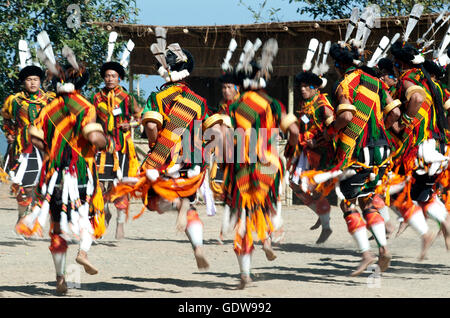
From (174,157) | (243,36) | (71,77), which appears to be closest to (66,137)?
(71,77)

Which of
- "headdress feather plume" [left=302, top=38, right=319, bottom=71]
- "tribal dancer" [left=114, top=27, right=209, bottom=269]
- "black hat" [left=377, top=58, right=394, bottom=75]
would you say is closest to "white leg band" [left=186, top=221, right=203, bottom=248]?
"tribal dancer" [left=114, top=27, right=209, bottom=269]

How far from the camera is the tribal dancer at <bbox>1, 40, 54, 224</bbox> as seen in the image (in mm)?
9633

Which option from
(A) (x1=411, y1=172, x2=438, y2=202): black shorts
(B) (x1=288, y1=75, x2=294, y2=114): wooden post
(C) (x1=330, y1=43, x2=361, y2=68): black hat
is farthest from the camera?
(B) (x1=288, y1=75, x2=294, y2=114): wooden post

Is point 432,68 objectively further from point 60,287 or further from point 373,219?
point 60,287

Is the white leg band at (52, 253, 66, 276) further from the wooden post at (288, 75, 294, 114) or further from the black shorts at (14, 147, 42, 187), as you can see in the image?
the wooden post at (288, 75, 294, 114)

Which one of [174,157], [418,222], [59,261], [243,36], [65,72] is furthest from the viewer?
[243,36]

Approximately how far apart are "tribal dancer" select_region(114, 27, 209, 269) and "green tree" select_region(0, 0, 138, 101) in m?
8.89

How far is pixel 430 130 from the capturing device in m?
7.64

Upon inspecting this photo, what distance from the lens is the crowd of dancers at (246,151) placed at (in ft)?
21.2

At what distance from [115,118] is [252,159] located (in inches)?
126

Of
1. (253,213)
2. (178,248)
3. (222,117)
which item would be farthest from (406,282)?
(178,248)

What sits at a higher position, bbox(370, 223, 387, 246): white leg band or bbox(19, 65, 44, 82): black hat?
bbox(19, 65, 44, 82): black hat

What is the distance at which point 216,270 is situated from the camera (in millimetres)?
7676

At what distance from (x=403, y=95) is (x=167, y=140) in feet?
7.08
